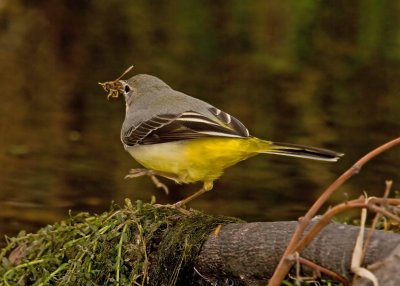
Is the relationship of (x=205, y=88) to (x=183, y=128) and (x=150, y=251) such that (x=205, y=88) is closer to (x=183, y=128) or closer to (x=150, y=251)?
(x=183, y=128)

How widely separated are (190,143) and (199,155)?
96mm

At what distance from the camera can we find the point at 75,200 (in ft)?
32.1

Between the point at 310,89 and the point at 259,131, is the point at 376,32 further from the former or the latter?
the point at 259,131

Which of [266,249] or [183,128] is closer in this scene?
[266,249]

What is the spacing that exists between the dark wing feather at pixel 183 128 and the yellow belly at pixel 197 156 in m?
0.04

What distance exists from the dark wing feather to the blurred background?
2.43 meters

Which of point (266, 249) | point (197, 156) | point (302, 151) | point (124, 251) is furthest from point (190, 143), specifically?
point (266, 249)

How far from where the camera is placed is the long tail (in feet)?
19.5

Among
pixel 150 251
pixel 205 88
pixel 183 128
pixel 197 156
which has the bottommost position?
pixel 150 251

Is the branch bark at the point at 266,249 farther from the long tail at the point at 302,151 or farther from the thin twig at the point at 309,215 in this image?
the long tail at the point at 302,151

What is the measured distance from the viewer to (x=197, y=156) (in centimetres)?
626

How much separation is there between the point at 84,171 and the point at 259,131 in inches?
86.1

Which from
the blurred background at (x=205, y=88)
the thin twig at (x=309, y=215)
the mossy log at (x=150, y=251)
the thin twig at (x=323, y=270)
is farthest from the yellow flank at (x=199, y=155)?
the blurred background at (x=205, y=88)

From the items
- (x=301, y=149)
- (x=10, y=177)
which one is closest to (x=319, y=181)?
(x=10, y=177)
